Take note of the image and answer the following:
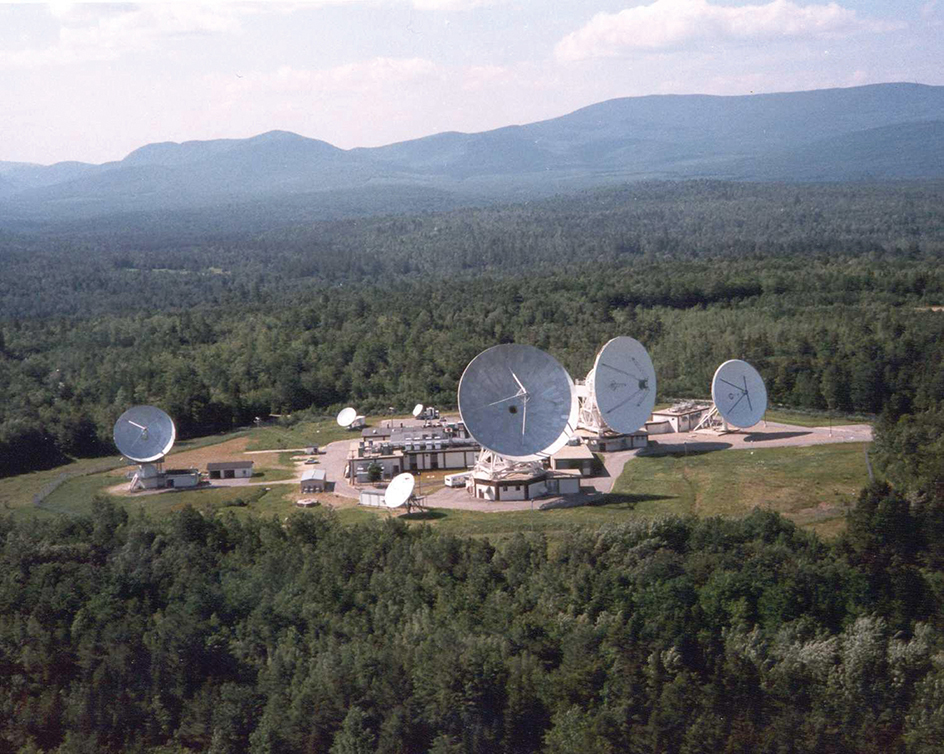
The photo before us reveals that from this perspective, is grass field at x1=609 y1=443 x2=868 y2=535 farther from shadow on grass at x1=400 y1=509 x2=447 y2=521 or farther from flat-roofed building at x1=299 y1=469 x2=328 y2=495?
flat-roofed building at x1=299 y1=469 x2=328 y2=495

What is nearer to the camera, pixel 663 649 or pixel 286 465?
pixel 663 649

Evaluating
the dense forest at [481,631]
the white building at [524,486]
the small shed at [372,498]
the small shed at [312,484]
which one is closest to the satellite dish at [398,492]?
the small shed at [372,498]

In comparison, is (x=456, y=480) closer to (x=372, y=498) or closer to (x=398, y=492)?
(x=372, y=498)

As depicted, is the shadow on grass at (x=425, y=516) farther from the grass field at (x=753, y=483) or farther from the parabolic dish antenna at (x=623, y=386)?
the parabolic dish antenna at (x=623, y=386)

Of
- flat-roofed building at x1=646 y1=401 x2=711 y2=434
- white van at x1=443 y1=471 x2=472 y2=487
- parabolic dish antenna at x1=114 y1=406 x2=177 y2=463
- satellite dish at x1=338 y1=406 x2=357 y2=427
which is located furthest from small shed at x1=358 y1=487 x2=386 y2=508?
flat-roofed building at x1=646 y1=401 x2=711 y2=434

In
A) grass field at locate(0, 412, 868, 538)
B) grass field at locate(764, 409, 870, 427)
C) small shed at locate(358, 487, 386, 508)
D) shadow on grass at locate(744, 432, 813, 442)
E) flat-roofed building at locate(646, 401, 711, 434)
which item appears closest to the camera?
grass field at locate(0, 412, 868, 538)

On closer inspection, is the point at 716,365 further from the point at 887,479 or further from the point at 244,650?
the point at 244,650

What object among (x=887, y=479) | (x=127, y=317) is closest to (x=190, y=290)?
(x=127, y=317)
